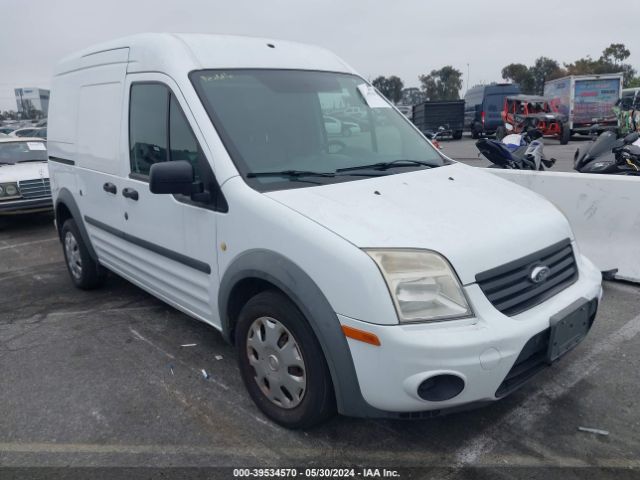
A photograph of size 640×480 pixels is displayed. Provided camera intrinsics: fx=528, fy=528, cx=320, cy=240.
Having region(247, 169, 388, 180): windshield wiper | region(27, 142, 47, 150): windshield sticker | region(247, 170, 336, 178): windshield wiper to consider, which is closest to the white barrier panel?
region(247, 169, 388, 180): windshield wiper

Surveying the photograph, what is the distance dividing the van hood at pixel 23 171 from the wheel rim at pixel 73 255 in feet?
11.9

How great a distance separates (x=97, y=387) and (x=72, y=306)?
176cm

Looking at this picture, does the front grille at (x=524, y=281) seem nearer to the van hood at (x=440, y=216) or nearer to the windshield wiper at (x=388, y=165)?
the van hood at (x=440, y=216)

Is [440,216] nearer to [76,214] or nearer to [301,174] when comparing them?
[301,174]

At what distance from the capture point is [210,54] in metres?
3.28

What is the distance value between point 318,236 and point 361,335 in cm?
47

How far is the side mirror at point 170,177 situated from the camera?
280 centimetres

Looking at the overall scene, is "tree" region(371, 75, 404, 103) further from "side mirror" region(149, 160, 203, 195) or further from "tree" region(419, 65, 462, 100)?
"side mirror" region(149, 160, 203, 195)

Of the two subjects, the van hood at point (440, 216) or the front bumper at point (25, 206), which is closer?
the van hood at point (440, 216)

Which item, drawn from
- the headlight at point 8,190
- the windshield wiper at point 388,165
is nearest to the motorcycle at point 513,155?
the windshield wiper at point 388,165

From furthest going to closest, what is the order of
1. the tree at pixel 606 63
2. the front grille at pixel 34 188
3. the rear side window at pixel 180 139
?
the tree at pixel 606 63
the front grille at pixel 34 188
the rear side window at pixel 180 139

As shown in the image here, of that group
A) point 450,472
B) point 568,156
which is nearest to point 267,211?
point 450,472

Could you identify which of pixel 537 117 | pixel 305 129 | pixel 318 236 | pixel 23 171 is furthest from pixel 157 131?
pixel 537 117

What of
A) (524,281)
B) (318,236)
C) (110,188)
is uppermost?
(110,188)
